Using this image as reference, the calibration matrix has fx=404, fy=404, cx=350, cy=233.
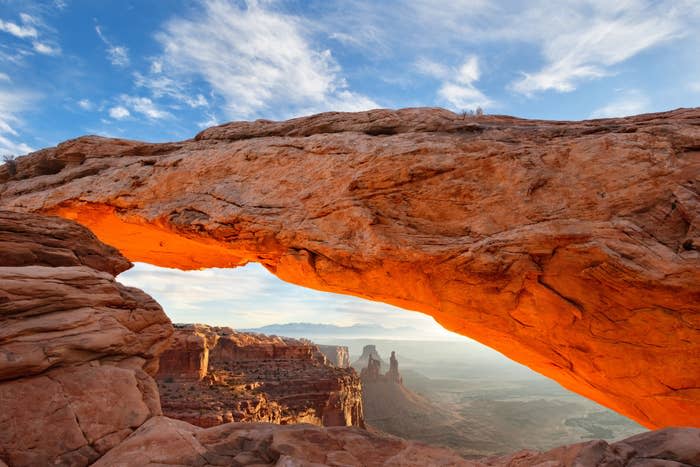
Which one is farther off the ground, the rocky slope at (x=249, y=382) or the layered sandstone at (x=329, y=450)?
the layered sandstone at (x=329, y=450)

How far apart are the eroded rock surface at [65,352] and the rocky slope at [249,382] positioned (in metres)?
26.5

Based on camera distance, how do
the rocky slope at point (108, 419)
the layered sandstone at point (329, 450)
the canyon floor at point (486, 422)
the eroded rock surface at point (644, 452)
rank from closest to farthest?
the eroded rock surface at point (644, 452) < the layered sandstone at point (329, 450) < the rocky slope at point (108, 419) < the canyon floor at point (486, 422)

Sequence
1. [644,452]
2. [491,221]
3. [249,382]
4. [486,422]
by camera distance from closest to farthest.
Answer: [644,452]
[491,221]
[249,382]
[486,422]

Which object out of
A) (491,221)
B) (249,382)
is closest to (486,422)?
(249,382)

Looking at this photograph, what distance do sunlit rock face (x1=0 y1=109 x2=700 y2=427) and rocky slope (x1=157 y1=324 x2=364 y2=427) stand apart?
25.9m

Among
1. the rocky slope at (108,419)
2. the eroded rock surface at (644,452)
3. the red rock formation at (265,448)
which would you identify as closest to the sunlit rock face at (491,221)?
the rocky slope at (108,419)

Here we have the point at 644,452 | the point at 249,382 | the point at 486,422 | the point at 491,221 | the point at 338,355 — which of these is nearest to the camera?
the point at 644,452

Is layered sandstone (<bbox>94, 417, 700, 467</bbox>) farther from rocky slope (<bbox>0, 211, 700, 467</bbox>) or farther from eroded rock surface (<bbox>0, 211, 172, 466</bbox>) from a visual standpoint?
eroded rock surface (<bbox>0, 211, 172, 466</bbox>)

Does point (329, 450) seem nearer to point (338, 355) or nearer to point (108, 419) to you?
point (108, 419)

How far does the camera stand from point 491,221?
9.93 meters

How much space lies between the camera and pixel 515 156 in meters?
10.3

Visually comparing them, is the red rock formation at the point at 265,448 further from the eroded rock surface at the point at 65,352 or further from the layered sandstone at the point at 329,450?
the eroded rock surface at the point at 65,352

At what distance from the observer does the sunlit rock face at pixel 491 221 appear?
894cm

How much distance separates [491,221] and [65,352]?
30.3 feet
